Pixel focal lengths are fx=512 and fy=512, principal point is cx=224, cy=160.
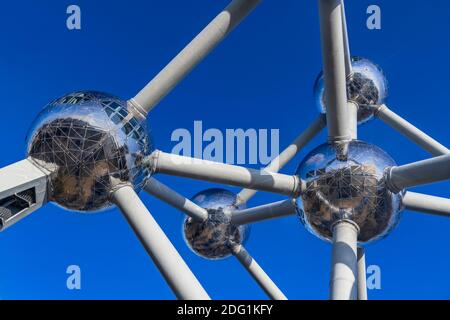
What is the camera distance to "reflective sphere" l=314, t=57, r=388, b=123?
12.8 m

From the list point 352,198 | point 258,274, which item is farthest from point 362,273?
point 352,198

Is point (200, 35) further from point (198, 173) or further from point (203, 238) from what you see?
point (203, 238)

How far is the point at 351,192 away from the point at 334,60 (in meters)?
2.03

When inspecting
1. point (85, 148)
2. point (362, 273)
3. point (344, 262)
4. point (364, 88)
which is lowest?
point (344, 262)

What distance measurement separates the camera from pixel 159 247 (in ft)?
21.6

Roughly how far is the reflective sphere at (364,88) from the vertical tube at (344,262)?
5343 mm

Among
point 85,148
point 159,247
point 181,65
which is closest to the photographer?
point 159,247

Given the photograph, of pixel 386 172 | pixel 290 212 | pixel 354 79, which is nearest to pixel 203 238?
pixel 290 212

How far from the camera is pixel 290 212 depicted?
9.77 metres

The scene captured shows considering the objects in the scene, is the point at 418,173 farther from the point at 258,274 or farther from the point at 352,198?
the point at 258,274

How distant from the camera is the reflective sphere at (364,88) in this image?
42.0 ft

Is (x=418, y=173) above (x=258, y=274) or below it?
below

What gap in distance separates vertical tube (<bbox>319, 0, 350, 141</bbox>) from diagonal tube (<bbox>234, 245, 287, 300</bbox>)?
18.6 feet
